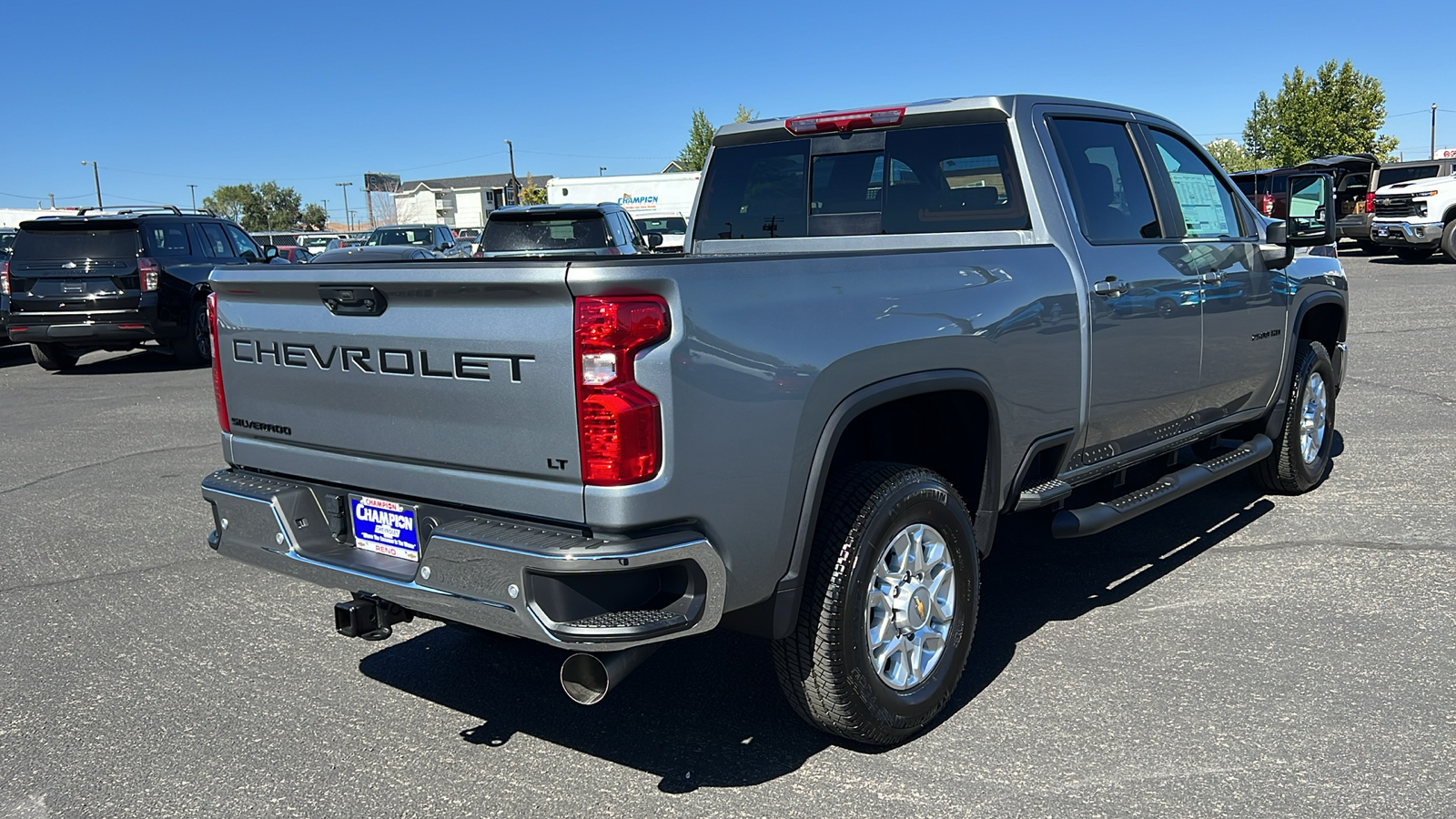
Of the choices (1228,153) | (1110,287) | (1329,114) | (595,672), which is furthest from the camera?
(1228,153)

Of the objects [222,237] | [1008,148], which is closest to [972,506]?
[1008,148]

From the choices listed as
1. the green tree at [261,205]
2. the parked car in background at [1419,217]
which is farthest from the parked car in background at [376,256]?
the green tree at [261,205]

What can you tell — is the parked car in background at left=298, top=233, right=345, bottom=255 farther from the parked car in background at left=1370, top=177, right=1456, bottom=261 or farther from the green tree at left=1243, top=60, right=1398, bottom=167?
the green tree at left=1243, top=60, right=1398, bottom=167

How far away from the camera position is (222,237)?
14.7 metres

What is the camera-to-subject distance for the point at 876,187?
4.76m

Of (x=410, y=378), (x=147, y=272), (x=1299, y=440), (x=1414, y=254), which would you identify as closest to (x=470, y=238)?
(x=147, y=272)

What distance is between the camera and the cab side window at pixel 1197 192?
5.19 metres

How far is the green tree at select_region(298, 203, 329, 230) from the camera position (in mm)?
136125

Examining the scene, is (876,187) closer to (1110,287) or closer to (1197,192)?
(1110,287)

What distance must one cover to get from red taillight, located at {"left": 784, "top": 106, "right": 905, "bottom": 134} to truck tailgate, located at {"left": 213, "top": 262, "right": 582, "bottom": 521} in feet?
7.46

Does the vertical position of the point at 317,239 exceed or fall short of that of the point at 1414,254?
it exceeds it

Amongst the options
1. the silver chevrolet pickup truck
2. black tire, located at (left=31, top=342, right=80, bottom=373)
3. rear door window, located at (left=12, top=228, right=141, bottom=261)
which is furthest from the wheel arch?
black tire, located at (left=31, top=342, right=80, bottom=373)

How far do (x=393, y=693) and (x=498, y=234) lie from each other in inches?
378

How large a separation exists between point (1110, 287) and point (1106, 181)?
0.60m
